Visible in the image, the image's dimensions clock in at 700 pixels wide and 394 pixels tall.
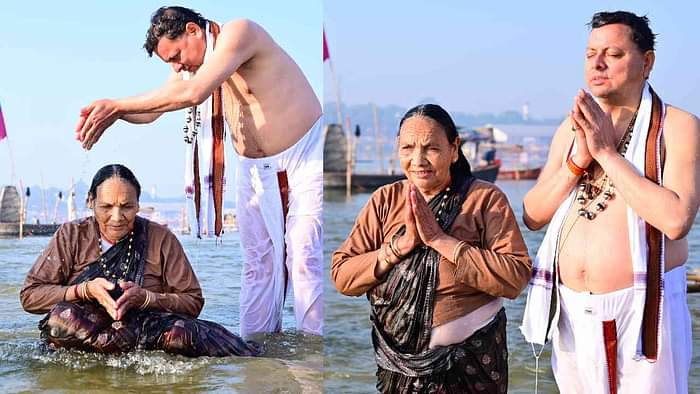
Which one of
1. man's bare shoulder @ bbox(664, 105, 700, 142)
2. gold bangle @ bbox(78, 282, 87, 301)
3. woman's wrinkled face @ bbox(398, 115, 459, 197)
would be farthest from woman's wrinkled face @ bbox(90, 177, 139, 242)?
man's bare shoulder @ bbox(664, 105, 700, 142)

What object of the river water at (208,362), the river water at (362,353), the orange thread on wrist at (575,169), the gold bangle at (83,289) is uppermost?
the orange thread on wrist at (575,169)

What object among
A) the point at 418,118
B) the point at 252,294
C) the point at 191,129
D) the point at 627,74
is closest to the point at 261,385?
the point at 252,294

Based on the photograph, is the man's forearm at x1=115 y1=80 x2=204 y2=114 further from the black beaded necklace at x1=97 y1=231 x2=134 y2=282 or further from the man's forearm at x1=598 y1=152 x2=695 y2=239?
the man's forearm at x1=598 y1=152 x2=695 y2=239

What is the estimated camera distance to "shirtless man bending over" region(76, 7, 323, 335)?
4.21 m

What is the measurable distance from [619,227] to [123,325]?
2118 millimetres

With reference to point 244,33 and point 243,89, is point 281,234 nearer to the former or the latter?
point 243,89

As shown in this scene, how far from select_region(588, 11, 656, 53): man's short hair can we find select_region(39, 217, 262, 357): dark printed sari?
211 centimetres

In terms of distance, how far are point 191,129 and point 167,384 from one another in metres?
1.14

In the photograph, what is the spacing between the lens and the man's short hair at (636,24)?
2.84 meters

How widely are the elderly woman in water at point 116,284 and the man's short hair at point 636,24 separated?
2.05m

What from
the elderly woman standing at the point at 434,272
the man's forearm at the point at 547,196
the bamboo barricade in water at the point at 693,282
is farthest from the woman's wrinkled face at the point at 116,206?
the bamboo barricade in water at the point at 693,282

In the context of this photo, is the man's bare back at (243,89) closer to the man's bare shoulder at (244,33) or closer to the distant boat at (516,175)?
the man's bare shoulder at (244,33)

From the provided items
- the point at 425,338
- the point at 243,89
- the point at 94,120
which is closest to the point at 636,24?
the point at 425,338

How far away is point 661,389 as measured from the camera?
9.07 ft
